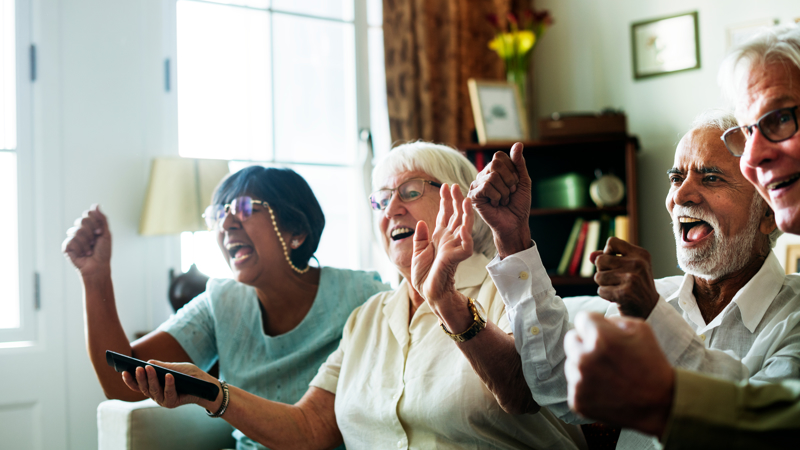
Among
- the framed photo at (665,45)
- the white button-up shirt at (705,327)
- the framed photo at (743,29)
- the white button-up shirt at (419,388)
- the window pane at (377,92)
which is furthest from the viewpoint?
the window pane at (377,92)

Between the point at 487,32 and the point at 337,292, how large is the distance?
2427mm

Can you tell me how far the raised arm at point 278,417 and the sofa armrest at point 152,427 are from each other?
0.32 m

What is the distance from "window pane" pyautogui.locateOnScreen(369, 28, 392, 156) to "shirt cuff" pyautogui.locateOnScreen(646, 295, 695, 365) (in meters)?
2.64

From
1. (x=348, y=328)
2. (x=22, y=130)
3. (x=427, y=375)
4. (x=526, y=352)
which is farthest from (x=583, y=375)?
(x=22, y=130)

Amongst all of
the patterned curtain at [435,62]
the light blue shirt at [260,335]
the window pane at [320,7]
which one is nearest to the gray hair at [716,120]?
the light blue shirt at [260,335]

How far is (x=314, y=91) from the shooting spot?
11.0ft

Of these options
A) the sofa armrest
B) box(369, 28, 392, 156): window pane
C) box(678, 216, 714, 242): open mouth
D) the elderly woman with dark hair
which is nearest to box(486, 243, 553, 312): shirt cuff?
box(678, 216, 714, 242): open mouth

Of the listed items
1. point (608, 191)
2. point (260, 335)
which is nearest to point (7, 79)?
point (260, 335)

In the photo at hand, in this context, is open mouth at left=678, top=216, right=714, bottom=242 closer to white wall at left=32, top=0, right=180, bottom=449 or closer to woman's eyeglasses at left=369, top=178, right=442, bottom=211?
woman's eyeglasses at left=369, top=178, right=442, bottom=211

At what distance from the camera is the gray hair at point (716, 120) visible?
1.27 m

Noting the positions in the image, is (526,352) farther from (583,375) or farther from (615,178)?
(615,178)

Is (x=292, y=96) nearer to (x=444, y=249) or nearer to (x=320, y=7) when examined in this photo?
(x=320, y=7)

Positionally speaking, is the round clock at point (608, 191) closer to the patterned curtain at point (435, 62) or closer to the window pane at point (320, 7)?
the patterned curtain at point (435, 62)

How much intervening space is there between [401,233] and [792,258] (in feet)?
7.28
